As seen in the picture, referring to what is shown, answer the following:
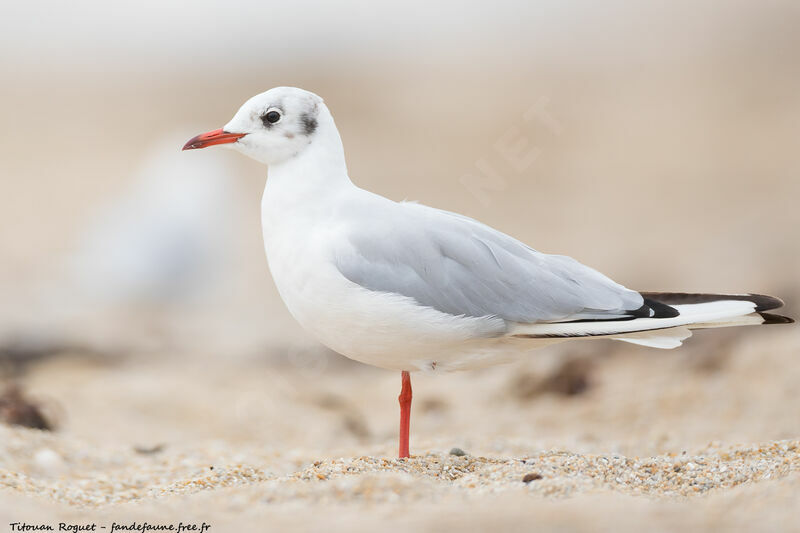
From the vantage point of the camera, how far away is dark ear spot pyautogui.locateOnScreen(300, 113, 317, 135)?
3.91 meters

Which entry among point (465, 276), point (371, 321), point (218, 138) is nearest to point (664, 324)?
point (465, 276)

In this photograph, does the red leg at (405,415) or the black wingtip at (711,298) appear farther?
the red leg at (405,415)

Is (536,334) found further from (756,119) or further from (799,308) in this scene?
(756,119)

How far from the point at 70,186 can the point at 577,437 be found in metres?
13.2

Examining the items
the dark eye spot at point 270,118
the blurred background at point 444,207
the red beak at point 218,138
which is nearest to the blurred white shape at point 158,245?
the blurred background at point 444,207

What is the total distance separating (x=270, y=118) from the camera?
3889 mm

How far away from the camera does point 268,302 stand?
36.4 ft

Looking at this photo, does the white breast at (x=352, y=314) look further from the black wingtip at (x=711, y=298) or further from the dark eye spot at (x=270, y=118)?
the black wingtip at (x=711, y=298)

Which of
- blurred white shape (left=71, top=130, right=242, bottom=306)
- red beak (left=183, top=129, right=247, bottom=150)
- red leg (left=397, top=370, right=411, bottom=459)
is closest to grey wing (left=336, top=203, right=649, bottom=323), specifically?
red leg (left=397, top=370, right=411, bottom=459)

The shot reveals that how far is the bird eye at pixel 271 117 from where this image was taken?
12.7 ft

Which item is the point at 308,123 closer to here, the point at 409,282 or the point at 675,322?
the point at 409,282

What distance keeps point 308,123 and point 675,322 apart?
175cm

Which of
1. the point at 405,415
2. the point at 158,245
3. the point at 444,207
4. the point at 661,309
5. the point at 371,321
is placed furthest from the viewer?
the point at 444,207

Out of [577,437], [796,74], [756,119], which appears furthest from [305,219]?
[796,74]
